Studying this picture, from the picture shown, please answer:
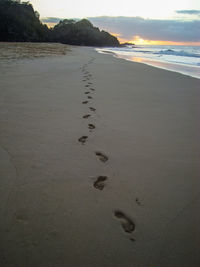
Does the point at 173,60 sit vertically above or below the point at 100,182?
above

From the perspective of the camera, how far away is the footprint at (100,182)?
1.35 metres

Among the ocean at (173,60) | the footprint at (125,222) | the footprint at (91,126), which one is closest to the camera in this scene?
the footprint at (125,222)

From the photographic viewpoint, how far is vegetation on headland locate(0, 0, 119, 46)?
137 feet

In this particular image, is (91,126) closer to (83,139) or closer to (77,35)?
(83,139)

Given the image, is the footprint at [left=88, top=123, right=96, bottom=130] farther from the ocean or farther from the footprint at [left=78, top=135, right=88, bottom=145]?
the ocean

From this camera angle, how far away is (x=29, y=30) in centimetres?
4566

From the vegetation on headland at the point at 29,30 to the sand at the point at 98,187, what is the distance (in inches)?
1886

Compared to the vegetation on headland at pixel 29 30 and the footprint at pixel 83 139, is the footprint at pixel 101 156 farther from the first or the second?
the vegetation on headland at pixel 29 30

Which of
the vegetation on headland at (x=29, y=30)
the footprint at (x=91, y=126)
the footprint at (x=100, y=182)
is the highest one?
the vegetation on headland at (x=29, y=30)

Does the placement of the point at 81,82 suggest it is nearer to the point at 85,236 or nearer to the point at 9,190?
the point at 9,190

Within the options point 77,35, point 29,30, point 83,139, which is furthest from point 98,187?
point 77,35

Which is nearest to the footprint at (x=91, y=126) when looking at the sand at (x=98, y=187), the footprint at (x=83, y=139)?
the sand at (x=98, y=187)

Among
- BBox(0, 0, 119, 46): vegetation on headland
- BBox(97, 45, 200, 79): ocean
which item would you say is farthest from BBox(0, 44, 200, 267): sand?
BBox(0, 0, 119, 46): vegetation on headland

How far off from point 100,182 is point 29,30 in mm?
53962
